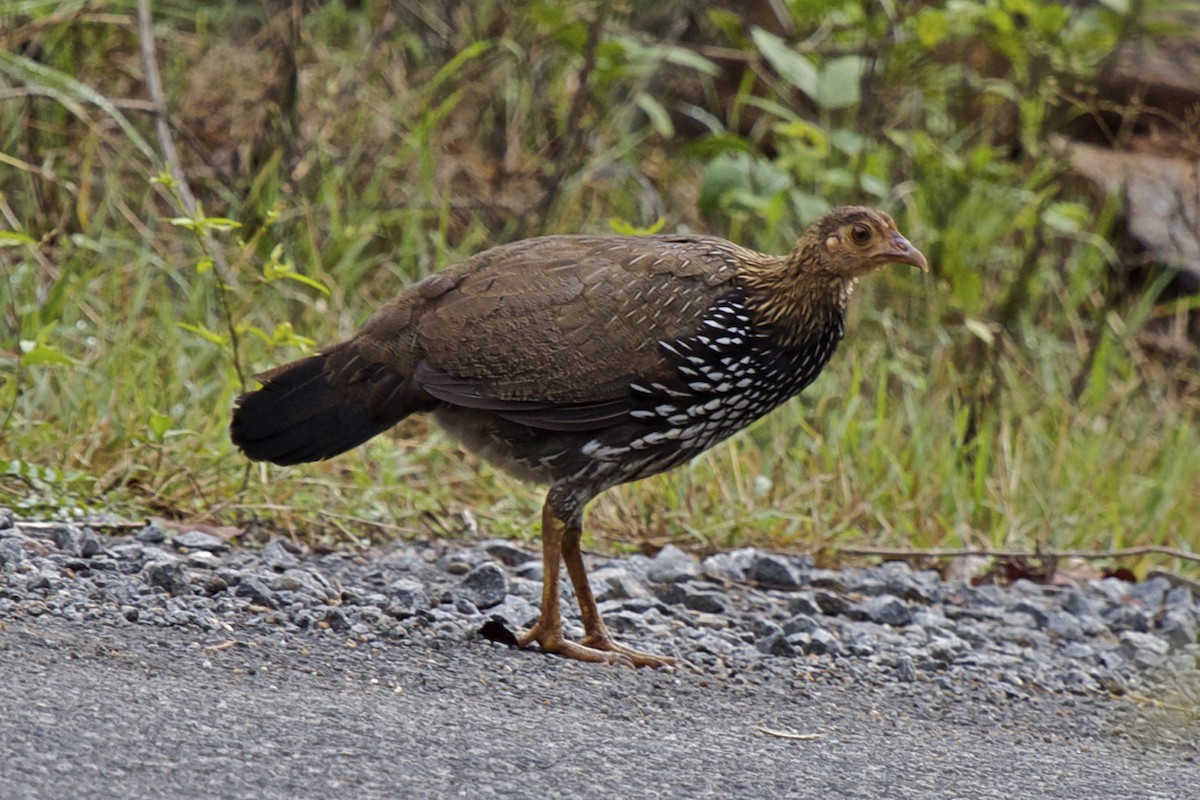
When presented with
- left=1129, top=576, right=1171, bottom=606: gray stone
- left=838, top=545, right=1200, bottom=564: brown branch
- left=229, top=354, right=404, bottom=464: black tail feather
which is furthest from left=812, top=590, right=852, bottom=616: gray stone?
left=229, top=354, right=404, bottom=464: black tail feather

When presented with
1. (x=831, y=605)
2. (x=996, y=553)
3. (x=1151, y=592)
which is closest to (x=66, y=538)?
(x=831, y=605)

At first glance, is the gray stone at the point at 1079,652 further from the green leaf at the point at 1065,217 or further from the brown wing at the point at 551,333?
the green leaf at the point at 1065,217

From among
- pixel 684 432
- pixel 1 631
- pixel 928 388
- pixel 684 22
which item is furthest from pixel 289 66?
pixel 1 631

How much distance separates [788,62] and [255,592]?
5027 mm

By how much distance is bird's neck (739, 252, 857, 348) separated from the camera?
16.1ft

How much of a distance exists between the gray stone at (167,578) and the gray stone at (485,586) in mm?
893

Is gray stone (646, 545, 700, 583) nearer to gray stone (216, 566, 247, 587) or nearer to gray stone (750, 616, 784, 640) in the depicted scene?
gray stone (750, 616, 784, 640)

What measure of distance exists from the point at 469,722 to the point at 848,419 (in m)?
3.78

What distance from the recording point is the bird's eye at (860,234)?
5039 mm

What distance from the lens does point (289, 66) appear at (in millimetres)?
8039

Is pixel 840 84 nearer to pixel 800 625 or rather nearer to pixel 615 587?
pixel 615 587

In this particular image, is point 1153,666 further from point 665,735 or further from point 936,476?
point 665,735

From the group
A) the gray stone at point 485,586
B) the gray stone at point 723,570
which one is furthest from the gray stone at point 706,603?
the gray stone at point 485,586

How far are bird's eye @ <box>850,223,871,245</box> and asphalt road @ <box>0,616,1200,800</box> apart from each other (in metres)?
1.36
